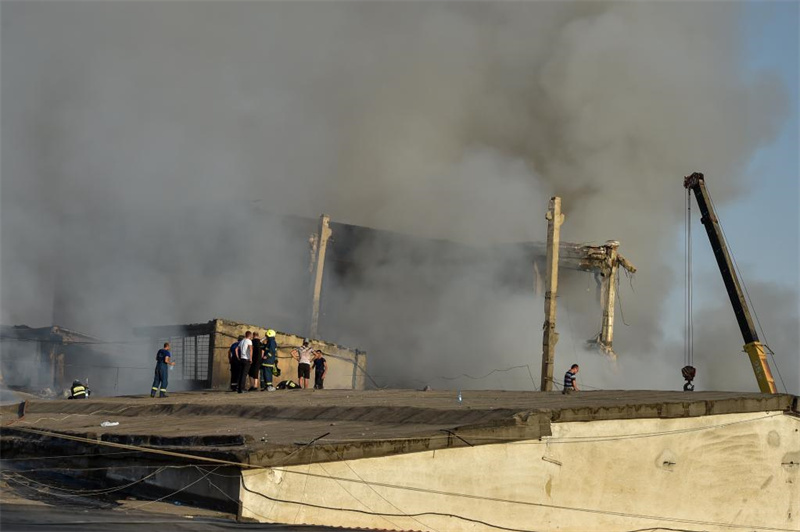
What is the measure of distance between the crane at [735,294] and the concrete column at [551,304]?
5.58 metres

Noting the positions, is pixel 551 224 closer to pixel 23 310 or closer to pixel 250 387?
pixel 250 387

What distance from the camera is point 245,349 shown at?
16672 millimetres

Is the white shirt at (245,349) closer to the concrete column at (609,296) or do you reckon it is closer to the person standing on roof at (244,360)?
the person standing on roof at (244,360)

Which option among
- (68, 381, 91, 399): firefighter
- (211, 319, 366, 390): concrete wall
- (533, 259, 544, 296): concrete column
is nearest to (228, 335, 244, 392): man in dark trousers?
(68, 381, 91, 399): firefighter

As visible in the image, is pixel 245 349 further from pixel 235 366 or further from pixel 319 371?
pixel 319 371

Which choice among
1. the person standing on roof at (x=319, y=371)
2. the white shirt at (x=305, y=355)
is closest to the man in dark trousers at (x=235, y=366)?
the white shirt at (x=305, y=355)

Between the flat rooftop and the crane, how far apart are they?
6729 millimetres

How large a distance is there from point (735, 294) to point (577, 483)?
445 inches

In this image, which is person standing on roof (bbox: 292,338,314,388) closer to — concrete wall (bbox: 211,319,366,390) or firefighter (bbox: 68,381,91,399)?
concrete wall (bbox: 211,319,366,390)

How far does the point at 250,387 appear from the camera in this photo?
1706 cm

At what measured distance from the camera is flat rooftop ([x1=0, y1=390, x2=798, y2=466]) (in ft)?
28.2

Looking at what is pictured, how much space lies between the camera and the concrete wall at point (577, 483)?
8.37m

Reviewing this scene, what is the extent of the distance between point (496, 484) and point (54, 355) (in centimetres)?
1591

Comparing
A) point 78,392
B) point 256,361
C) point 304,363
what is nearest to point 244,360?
point 256,361
